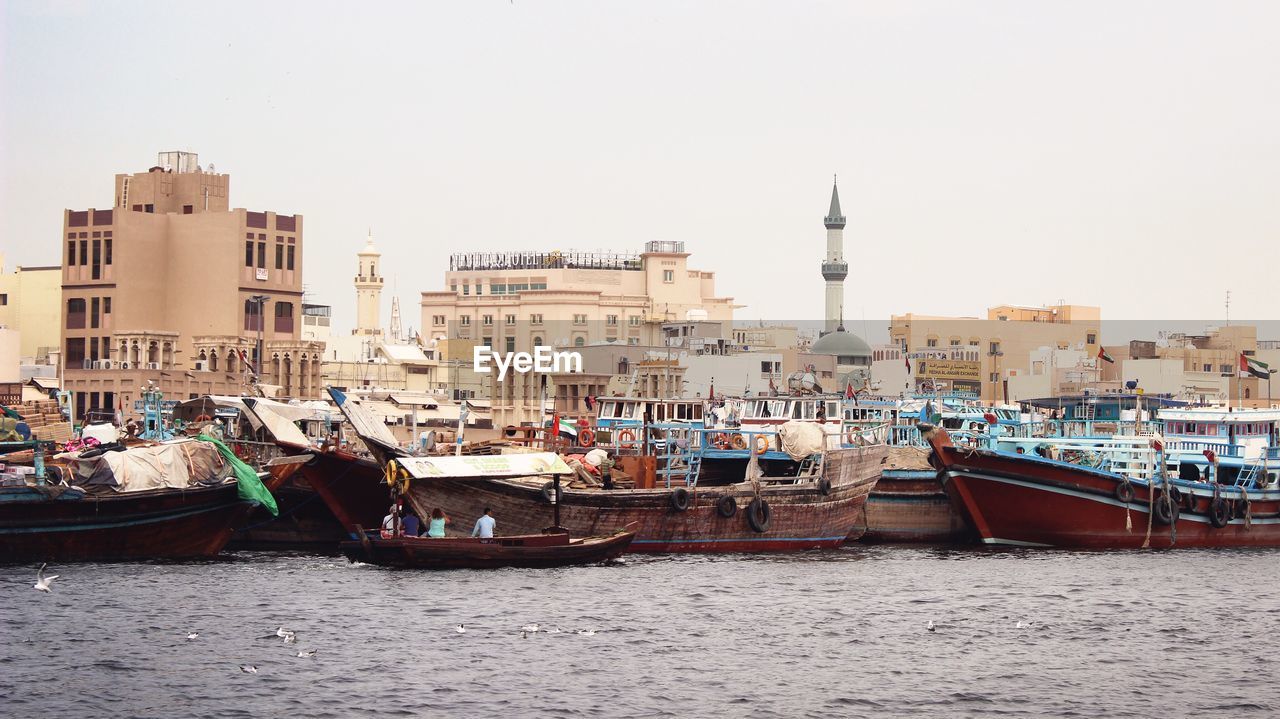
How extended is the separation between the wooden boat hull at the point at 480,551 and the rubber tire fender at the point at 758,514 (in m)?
8.04

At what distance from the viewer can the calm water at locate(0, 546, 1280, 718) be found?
34.2 m

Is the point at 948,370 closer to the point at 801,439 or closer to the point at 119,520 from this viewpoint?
the point at 801,439

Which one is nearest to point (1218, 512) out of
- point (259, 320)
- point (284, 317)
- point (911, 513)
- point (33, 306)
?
point (911, 513)

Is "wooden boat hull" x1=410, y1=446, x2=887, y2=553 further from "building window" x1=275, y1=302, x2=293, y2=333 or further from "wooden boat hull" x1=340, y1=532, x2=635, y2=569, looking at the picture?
"building window" x1=275, y1=302, x2=293, y2=333

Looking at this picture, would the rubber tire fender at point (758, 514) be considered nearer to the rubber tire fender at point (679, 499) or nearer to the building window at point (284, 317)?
the rubber tire fender at point (679, 499)

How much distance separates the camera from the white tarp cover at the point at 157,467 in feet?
163

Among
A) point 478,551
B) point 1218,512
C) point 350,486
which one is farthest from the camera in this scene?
point 1218,512

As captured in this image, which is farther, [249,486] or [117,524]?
[249,486]

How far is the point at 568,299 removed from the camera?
147 metres

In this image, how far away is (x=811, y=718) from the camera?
108 ft

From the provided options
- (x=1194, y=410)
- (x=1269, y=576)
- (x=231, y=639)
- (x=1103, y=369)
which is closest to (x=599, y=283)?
(x=1103, y=369)

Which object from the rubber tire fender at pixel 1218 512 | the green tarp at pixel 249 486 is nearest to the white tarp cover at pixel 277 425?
the green tarp at pixel 249 486

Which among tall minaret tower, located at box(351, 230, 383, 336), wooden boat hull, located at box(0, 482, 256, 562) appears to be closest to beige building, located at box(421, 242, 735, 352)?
tall minaret tower, located at box(351, 230, 383, 336)

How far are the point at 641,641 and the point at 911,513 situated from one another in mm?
28127
